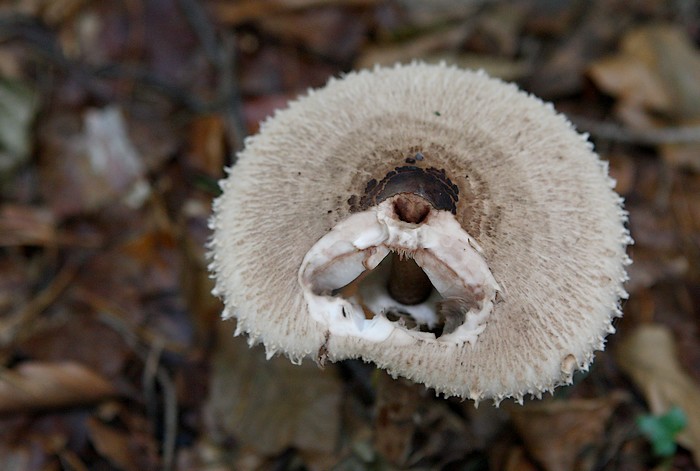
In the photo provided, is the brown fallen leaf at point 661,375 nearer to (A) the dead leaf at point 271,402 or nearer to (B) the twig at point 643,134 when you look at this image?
(B) the twig at point 643,134

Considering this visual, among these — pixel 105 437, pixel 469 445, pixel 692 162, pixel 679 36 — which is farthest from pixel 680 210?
pixel 105 437

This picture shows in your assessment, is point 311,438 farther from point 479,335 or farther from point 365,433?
point 479,335

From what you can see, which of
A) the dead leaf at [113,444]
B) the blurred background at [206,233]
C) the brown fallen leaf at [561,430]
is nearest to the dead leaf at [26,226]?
the blurred background at [206,233]

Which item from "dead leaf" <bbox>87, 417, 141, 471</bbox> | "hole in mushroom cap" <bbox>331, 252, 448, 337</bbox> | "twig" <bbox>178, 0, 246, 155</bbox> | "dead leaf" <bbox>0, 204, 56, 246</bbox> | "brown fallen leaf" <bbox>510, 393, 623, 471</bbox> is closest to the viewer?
"hole in mushroom cap" <bbox>331, 252, 448, 337</bbox>

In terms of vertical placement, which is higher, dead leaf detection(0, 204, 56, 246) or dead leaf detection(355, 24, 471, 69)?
dead leaf detection(355, 24, 471, 69)

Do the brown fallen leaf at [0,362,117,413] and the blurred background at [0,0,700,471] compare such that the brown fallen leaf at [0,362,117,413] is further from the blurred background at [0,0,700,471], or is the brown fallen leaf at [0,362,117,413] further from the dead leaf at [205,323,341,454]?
the dead leaf at [205,323,341,454]

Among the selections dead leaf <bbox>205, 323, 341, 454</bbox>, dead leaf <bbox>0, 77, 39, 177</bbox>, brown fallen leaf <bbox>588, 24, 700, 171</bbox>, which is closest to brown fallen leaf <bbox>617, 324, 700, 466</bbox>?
brown fallen leaf <bbox>588, 24, 700, 171</bbox>
